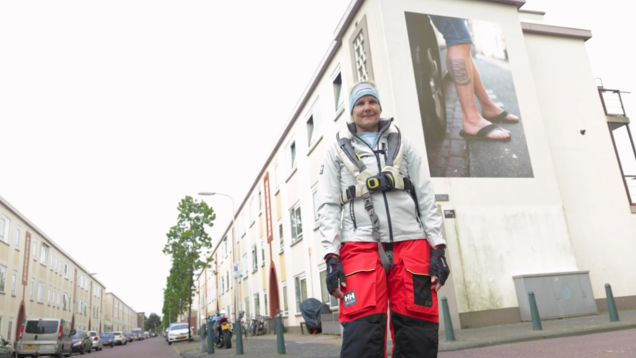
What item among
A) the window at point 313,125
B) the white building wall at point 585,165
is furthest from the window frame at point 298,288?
the white building wall at point 585,165

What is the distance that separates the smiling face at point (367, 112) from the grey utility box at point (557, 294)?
37.2 feet

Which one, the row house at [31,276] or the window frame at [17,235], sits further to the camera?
the window frame at [17,235]

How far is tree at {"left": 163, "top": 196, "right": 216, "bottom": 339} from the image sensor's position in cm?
3600

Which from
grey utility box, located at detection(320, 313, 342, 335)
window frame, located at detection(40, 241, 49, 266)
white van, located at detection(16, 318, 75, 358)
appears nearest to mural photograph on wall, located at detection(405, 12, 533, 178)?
grey utility box, located at detection(320, 313, 342, 335)

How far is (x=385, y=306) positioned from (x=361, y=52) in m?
14.0

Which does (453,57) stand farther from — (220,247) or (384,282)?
(220,247)

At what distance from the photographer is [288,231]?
2427cm

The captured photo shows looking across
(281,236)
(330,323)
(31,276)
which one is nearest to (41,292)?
(31,276)

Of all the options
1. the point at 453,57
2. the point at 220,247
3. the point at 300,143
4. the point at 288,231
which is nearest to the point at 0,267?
the point at 288,231

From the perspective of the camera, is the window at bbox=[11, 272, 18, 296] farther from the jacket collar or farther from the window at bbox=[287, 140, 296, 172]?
the jacket collar

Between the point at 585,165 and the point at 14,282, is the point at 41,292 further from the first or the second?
the point at 585,165

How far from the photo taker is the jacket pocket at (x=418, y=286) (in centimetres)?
288

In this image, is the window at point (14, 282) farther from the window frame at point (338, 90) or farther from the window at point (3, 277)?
the window frame at point (338, 90)

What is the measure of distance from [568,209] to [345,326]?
1495 cm
